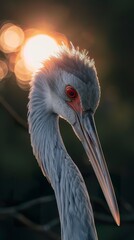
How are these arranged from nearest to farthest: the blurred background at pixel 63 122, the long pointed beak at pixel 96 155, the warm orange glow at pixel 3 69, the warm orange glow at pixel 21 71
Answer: the long pointed beak at pixel 96 155
the warm orange glow at pixel 21 71
the blurred background at pixel 63 122
the warm orange glow at pixel 3 69

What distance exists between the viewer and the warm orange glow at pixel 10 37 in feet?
Answer: 20.7

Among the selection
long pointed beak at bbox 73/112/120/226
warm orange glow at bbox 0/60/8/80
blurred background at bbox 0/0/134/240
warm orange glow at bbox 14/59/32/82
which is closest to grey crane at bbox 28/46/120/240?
long pointed beak at bbox 73/112/120/226

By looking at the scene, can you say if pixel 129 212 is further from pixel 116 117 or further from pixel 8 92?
pixel 8 92

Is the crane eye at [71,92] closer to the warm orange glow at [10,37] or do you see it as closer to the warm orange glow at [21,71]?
the warm orange glow at [21,71]

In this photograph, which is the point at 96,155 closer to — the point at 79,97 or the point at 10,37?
the point at 79,97

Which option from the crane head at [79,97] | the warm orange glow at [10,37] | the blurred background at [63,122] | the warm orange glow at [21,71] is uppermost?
the crane head at [79,97]

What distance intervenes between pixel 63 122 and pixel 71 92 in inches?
141

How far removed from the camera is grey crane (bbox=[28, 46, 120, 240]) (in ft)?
7.90

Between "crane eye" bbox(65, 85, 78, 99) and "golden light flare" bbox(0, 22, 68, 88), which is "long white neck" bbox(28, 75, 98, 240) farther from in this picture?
"golden light flare" bbox(0, 22, 68, 88)

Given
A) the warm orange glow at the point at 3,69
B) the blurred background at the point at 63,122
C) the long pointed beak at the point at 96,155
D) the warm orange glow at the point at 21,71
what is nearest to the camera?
the long pointed beak at the point at 96,155

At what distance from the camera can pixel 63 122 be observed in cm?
604

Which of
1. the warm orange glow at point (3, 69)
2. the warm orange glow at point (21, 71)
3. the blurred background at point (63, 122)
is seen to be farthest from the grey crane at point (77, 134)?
the warm orange glow at point (3, 69)

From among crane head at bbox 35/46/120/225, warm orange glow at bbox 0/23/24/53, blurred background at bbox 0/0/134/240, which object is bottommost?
blurred background at bbox 0/0/134/240

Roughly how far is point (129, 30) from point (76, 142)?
1166 millimetres
